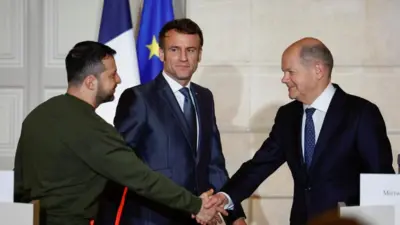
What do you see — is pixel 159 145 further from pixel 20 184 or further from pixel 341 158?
pixel 341 158

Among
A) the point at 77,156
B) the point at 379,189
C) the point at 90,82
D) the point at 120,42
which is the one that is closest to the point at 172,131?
the point at 90,82

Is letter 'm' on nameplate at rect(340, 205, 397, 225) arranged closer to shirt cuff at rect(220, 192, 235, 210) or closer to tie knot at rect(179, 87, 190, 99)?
shirt cuff at rect(220, 192, 235, 210)

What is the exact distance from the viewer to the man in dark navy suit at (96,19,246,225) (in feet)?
11.8

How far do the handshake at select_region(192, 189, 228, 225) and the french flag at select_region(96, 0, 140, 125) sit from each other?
1179 mm

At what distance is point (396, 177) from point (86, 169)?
3.91 ft

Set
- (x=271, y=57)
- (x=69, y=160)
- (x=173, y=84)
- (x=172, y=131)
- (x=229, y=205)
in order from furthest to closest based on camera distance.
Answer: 1. (x=271, y=57)
2. (x=229, y=205)
3. (x=173, y=84)
4. (x=172, y=131)
5. (x=69, y=160)

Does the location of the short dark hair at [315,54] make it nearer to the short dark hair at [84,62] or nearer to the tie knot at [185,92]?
the tie knot at [185,92]

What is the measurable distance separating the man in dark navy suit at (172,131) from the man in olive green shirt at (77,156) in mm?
259

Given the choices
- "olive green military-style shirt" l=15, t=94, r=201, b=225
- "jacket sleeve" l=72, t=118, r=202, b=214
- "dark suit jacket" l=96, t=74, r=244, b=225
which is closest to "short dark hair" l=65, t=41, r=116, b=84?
"olive green military-style shirt" l=15, t=94, r=201, b=225

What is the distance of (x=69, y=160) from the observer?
124 inches

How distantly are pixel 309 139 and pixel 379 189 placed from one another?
1.64 ft

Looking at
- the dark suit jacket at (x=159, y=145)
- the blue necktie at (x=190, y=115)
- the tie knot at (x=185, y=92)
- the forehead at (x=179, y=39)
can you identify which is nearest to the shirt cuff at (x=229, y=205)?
the dark suit jacket at (x=159, y=145)

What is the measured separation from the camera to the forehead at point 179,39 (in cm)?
374

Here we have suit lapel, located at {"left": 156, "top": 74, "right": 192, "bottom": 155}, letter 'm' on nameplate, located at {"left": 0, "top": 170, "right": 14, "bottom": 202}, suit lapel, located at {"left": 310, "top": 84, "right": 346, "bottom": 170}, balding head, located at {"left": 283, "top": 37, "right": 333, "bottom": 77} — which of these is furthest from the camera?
suit lapel, located at {"left": 156, "top": 74, "right": 192, "bottom": 155}
